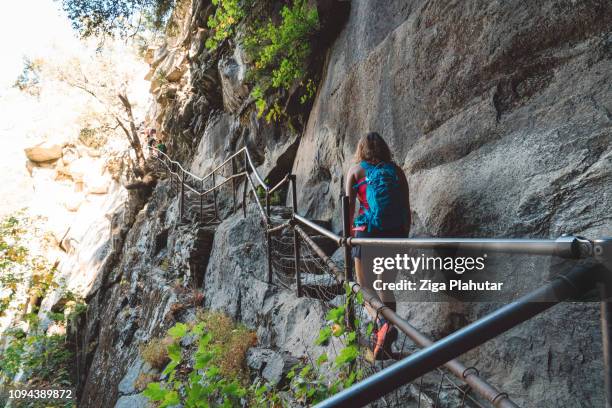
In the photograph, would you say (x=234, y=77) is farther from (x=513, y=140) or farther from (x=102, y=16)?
(x=513, y=140)

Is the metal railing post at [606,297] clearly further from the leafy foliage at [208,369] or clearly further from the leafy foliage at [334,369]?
the leafy foliage at [208,369]

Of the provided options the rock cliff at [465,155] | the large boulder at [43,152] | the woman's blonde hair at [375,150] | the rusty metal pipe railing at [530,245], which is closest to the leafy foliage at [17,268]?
the rock cliff at [465,155]

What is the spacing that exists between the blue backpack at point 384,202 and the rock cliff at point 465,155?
0.47 meters

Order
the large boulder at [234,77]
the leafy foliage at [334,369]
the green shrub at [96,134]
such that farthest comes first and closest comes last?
the green shrub at [96,134]
the large boulder at [234,77]
the leafy foliage at [334,369]

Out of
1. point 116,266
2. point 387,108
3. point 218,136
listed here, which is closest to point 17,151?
point 116,266

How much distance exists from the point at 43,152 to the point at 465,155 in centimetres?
3346

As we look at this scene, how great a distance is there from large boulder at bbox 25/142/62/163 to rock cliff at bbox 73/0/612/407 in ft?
85.7

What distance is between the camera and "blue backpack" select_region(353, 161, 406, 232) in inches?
121

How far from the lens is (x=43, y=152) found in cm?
2912

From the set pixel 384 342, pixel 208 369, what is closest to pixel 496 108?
pixel 384 342

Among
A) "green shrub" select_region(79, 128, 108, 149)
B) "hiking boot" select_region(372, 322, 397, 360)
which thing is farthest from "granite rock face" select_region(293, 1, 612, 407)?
"green shrub" select_region(79, 128, 108, 149)

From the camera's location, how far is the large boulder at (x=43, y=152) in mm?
28984

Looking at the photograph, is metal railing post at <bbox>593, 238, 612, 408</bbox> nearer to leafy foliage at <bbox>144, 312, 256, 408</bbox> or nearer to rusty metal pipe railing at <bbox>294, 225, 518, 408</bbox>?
rusty metal pipe railing at <bbox>294, 225, 518, 408</bbox>

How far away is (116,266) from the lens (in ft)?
49.3
